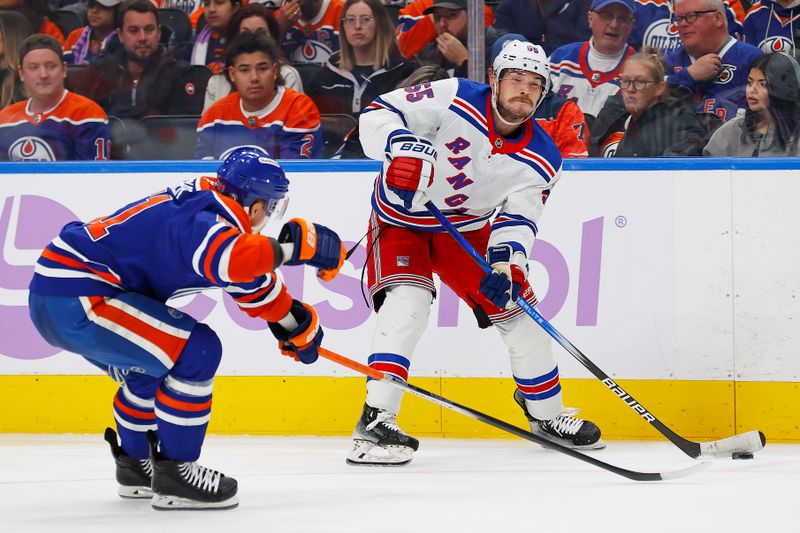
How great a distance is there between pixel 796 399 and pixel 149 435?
2257 mm

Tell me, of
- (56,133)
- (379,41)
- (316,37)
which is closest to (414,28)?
(379,41)

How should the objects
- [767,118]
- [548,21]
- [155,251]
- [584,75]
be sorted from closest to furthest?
[155,251], [767,118], [584,75], [548,21]

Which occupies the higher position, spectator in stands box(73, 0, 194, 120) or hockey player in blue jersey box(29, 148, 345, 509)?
spectator in stands box(73, 0, 194, 120)

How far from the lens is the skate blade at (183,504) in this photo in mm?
2584

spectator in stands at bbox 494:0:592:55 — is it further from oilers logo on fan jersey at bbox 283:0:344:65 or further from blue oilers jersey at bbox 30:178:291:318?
blue oilers jersey at bbox 30:178:291:318

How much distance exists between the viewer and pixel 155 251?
8.18ft

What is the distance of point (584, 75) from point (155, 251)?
2.48 m

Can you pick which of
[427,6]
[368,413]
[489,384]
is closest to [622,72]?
[427,6]

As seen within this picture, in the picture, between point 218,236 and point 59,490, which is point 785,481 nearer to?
point 218,236

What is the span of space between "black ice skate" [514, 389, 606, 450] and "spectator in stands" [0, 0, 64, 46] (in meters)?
3.09

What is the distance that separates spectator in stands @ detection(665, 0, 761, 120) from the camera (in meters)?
4.22

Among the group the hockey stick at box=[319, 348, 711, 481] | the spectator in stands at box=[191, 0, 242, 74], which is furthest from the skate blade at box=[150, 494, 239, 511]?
the spectator in stands at box=[191, 0, 242, 74]

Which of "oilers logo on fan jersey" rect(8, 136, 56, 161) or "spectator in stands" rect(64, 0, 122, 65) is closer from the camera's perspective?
"oilers logo on fan jersey" rect(8, 136, 56, 161)

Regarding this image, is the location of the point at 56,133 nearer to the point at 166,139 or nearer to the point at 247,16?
the point at 166,139
